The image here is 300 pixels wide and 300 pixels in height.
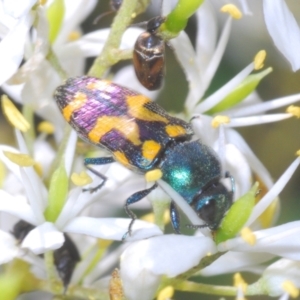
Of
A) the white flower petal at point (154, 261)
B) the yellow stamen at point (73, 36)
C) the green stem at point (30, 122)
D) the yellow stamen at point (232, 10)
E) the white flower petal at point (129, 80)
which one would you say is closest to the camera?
the white flower petal at point (154, 261)

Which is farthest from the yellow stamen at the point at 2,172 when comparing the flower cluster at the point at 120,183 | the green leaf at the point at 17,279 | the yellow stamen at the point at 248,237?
the yellow stamen at the point at 248,237

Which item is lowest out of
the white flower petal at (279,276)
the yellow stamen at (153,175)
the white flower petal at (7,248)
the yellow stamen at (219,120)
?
the white flower petal at (279,276)

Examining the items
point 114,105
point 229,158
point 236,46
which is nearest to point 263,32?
point 236,46

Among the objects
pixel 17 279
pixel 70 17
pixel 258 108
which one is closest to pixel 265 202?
pixel 258 108

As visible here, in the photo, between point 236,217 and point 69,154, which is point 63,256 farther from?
point 236,217

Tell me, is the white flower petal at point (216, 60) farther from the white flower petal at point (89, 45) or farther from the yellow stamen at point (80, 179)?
the yellow stamen at point (80, 179)

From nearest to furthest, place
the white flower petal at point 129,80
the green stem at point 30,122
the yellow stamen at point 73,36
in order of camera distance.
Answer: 1. the green stem at point 30,122
2. the yellow stamen at point 73,36
3. the white flower petal at point 129,80

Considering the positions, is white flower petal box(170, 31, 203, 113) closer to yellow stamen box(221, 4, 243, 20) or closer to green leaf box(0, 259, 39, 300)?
yellow stamen box(221, 4, 243, 20)

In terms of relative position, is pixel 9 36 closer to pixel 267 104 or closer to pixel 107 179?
pixel 107 179
